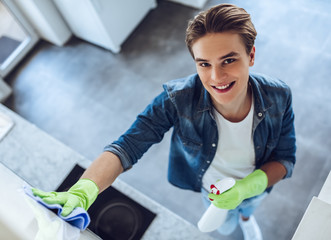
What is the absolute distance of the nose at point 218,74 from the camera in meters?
0.86

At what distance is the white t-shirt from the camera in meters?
1.03

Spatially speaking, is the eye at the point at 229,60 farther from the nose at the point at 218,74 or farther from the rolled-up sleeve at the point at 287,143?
the rolled-up sleeve at the point at 287,143

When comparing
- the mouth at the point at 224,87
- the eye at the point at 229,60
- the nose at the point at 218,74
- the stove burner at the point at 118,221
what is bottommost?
the stove burner at the point at 118,221

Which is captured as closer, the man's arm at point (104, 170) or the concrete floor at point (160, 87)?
the man's arm at point (104, 170)

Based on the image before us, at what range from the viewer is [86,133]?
2281 mm

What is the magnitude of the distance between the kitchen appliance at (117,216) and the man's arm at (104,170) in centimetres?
45

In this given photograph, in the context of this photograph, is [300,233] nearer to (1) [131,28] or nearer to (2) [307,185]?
(2) [307,185]

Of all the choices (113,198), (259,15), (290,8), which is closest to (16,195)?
(113,198)

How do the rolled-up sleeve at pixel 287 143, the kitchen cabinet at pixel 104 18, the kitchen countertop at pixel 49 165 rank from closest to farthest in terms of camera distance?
the rolled-up sleeve at pixel 287 143
the kitchen countertop at pixel 49 165
the kitchen cabinet at pixel 104 18

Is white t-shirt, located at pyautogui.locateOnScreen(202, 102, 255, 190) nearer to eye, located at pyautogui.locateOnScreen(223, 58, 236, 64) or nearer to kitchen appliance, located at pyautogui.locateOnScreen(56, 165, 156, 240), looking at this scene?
eye, located at pyautogui.locateOnScreen(223, 58, 236, 64)

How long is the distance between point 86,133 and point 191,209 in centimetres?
104

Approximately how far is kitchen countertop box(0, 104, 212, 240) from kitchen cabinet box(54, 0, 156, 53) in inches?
43.1

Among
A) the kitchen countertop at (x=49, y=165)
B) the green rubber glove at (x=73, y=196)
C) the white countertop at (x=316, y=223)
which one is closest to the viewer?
the white countertop at (x=316, y=223)

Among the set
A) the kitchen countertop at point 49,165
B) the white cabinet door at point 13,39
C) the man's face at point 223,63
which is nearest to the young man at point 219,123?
the man's face at point 223,63
